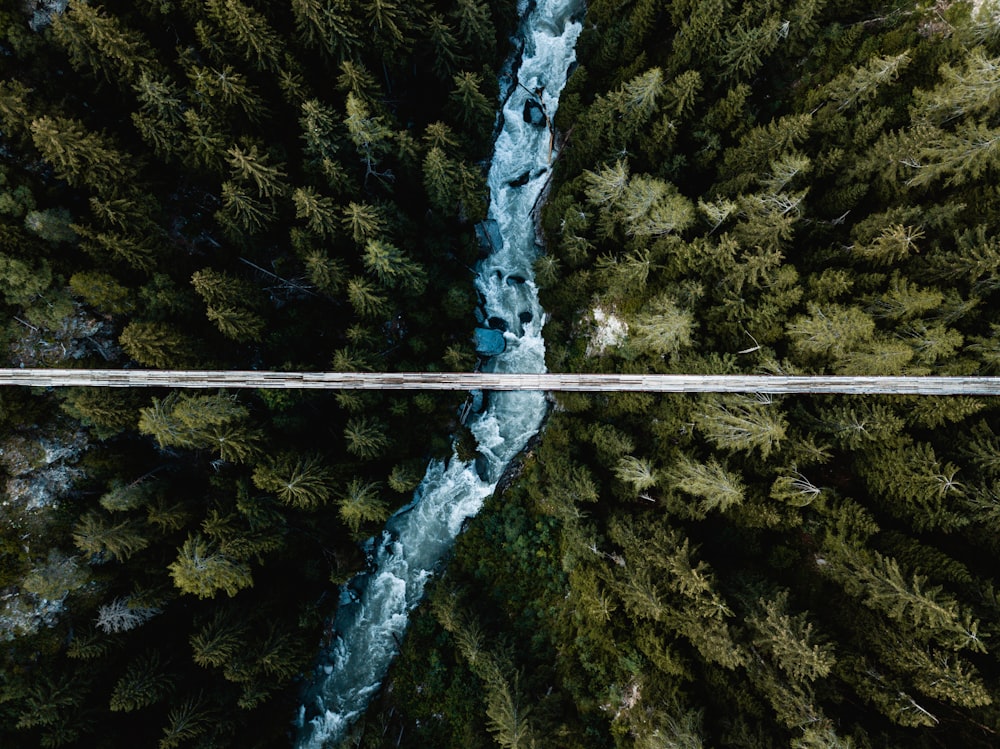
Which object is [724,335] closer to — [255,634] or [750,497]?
[750,497]

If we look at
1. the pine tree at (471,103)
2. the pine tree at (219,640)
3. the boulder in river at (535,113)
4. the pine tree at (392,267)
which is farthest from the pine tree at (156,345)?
the boulder in river at (535,113)

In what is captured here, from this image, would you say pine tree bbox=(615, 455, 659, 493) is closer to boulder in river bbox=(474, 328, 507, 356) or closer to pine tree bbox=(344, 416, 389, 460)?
boulder in river bbox=(474, 328, 507, 356)

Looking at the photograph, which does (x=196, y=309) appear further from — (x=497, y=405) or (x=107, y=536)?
(x=497, y=405)

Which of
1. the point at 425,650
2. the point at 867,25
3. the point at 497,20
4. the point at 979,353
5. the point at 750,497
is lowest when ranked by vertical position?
the point at 425,650

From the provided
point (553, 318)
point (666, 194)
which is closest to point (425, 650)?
point (553, 318)

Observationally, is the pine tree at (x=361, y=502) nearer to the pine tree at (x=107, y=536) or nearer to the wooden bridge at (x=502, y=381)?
the wooden bridge at (x=502, y=381)

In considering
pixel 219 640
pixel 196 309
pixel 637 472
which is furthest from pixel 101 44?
pixel 637 472
